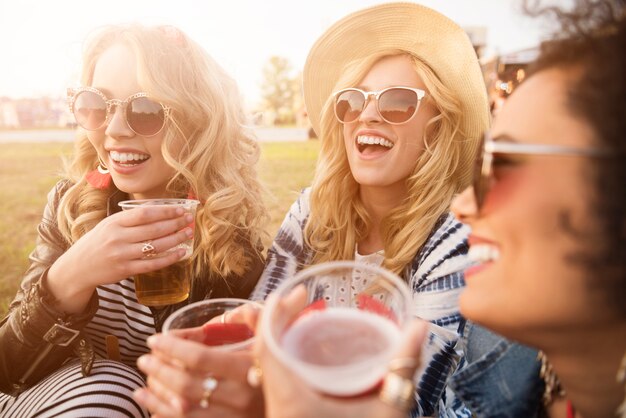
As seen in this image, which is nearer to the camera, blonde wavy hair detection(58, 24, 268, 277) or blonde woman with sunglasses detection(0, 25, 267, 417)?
blonde woman with sunglasses detection(0, 25, 267, 417)

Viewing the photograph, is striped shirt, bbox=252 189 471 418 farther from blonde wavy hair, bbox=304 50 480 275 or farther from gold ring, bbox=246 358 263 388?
gold ring, bbox=246 358 263 388

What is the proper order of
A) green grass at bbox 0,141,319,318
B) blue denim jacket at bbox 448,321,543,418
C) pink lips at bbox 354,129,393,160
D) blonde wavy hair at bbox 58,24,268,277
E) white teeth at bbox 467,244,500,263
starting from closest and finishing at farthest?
white teeth at bbox 467,244,500,263
blue denim jacket at bbox 448,321,543,418
blonde wavy hair at bbox 58,24,268,277
pink lips at bbox 354,129,393,160
green grass at bbox 0,141,319,318

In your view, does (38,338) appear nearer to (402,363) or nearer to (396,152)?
(402,363)

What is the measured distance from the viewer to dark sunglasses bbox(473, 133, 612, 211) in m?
1.07

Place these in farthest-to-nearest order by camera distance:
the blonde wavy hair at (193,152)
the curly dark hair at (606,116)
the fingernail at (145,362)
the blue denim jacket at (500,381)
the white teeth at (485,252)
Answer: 1. the blonde wavy hair at (193,152)
2. the blue denim jacket at (500,381)
3. the white teeth at (485,252)
4. the fingernail at (145,362)
5. the curly dark hair at (606,116)

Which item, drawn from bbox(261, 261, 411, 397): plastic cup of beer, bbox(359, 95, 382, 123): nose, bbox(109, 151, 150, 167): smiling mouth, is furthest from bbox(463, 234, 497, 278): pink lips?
bbox(109, 151, 150, 167): smiling mouth

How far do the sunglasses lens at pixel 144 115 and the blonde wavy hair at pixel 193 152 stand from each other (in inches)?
2.1

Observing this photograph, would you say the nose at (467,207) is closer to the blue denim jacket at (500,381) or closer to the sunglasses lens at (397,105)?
the blue denim jacket at (500,381)

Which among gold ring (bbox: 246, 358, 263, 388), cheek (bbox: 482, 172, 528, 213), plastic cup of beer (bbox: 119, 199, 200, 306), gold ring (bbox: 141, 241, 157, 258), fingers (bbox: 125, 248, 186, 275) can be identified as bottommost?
plastic cup of beer (bbox: 119, 199, 200, 306)

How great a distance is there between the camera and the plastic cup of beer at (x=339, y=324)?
86 cm

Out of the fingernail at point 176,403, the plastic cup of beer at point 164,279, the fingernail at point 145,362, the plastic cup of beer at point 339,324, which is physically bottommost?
the plastic cup of beer at point 164,279

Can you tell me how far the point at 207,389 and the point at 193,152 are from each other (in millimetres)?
1829

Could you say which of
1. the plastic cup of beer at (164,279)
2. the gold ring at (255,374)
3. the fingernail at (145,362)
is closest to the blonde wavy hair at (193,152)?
the plastic cup of beer at (164,279)

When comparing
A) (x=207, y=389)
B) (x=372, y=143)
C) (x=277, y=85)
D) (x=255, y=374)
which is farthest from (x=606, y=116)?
(x=277, y=85)
